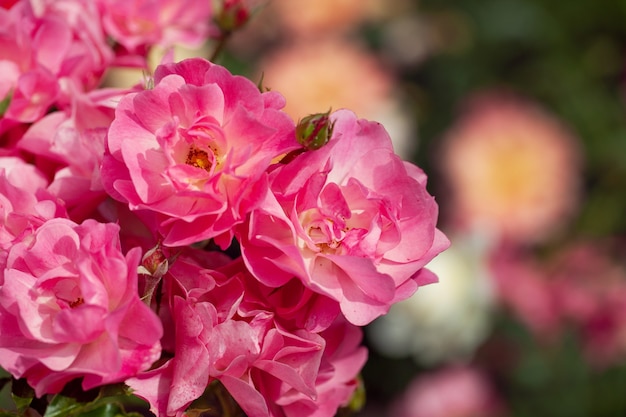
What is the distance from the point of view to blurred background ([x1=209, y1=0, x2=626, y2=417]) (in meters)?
1.23

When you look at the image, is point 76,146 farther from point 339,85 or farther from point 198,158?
point 339,85

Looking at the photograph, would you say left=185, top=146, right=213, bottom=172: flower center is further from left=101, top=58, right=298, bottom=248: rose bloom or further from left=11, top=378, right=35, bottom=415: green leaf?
left=11, top=378, right=35, bottom=415: green leaf

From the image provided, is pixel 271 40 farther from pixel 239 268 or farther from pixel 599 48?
pixel 239 268

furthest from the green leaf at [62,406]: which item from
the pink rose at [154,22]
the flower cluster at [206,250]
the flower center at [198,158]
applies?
the pink rose at [154,22]

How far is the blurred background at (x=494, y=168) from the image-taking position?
1234 millimetres

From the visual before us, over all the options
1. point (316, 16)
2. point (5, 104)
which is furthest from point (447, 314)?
point (5, 104)

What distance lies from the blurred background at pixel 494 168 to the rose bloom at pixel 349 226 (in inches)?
30.6

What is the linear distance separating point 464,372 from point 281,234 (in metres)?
0.96

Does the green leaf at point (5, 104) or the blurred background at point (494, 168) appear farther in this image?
the blurred background at point (494, 168)

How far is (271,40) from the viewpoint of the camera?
1.71 metres

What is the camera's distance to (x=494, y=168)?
1.54m

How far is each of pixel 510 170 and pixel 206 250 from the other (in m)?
1.17

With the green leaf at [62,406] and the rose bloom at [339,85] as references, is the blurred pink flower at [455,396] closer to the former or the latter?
the rose bloom at [339,85]

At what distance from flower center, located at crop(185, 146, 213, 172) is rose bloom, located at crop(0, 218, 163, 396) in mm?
53
